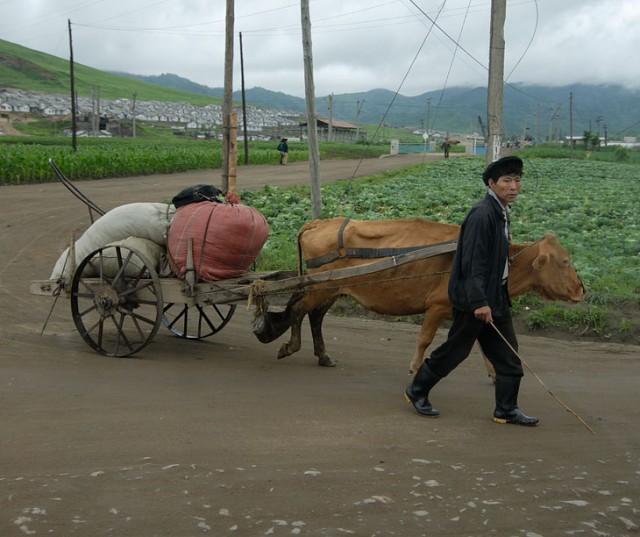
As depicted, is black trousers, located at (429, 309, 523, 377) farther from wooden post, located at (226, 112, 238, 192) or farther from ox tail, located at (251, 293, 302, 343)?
wooden post, located at (226, 112, 238, 192)

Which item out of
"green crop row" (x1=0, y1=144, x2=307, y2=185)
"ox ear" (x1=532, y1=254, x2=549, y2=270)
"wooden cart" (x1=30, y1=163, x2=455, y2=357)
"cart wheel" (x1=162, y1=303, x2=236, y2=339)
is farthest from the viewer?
"green crop row" (x1=0, y1=144, x2=307, y2=185)

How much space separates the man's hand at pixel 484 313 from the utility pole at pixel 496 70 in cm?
627

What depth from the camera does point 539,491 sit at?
16.9 feet

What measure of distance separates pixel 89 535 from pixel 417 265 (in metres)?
4.30

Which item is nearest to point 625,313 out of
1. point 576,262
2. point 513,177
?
point 576,262

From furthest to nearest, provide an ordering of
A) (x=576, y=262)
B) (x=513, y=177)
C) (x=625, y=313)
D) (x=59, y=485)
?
(x=576, y=262) < (x=625, y=313) < (x=513, y=177) < (x=59, y=485)

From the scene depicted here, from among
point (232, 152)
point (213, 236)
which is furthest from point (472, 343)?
point (232, 152)

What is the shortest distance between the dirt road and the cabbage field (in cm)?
170

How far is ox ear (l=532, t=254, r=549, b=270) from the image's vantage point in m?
7.14

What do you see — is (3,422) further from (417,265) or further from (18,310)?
(18,310)

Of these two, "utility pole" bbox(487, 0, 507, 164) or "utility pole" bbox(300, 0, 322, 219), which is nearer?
"utility pole" bbox(487, 0, 507, 164)

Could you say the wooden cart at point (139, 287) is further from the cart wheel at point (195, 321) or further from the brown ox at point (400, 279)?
the cart wheel at point (195, 321)

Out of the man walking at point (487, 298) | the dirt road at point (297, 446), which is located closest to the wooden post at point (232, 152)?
Answer: the dirt road at point (297, 446)

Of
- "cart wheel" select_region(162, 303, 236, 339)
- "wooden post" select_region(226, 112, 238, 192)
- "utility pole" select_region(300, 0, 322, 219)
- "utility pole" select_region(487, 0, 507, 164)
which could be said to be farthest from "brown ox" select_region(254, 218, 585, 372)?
"wooden post" select_region(226, 112, 238, 192)
